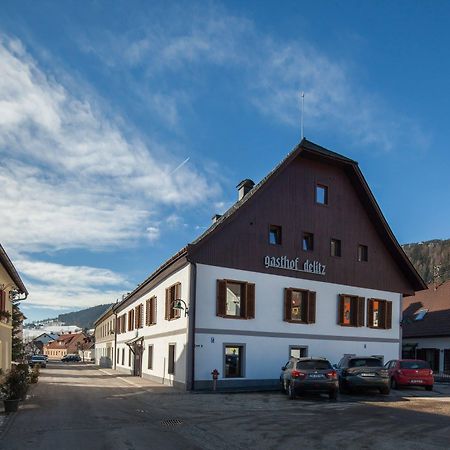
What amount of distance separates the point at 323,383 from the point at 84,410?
814 centimetres

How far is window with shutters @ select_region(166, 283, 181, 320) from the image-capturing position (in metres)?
25.2

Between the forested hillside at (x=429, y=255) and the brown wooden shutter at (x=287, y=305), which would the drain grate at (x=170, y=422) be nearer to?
the brown wooden shutter at (x=287, y=305)

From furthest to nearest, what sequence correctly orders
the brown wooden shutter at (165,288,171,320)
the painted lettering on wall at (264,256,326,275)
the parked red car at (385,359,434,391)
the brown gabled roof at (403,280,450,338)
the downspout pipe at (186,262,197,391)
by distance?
the brown gabled roof at (403,280,450,338) → the brown wooden shutter at (165,288,171,320) → the painted lettering on wall at (264,256,326,275) → the parked red car at (385,359,434,391) → the downspout pipe at (186,262,197,391)

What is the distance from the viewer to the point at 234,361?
24.6 metres

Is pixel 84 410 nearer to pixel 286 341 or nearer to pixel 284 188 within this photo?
pixel 286 341

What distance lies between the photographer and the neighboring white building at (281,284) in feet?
78.9

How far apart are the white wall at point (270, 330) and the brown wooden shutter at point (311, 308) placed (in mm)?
303

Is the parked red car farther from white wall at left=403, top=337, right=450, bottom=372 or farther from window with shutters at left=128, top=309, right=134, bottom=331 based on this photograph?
window with shutters at left=128, top=309, right=134, bottom=331

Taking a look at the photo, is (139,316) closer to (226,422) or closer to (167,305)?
(167,305)

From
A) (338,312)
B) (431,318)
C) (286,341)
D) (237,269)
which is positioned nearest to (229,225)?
(237,269)

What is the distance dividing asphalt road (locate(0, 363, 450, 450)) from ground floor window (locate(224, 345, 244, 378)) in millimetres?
3144

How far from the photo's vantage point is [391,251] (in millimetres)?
32031

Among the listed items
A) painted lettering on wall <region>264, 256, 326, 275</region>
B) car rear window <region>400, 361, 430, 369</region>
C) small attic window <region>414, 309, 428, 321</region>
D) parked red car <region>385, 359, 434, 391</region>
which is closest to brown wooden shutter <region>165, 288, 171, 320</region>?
painted lettering on wall <region>264, 256, 326, 275</region>

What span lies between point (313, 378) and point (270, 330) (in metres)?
6.32
